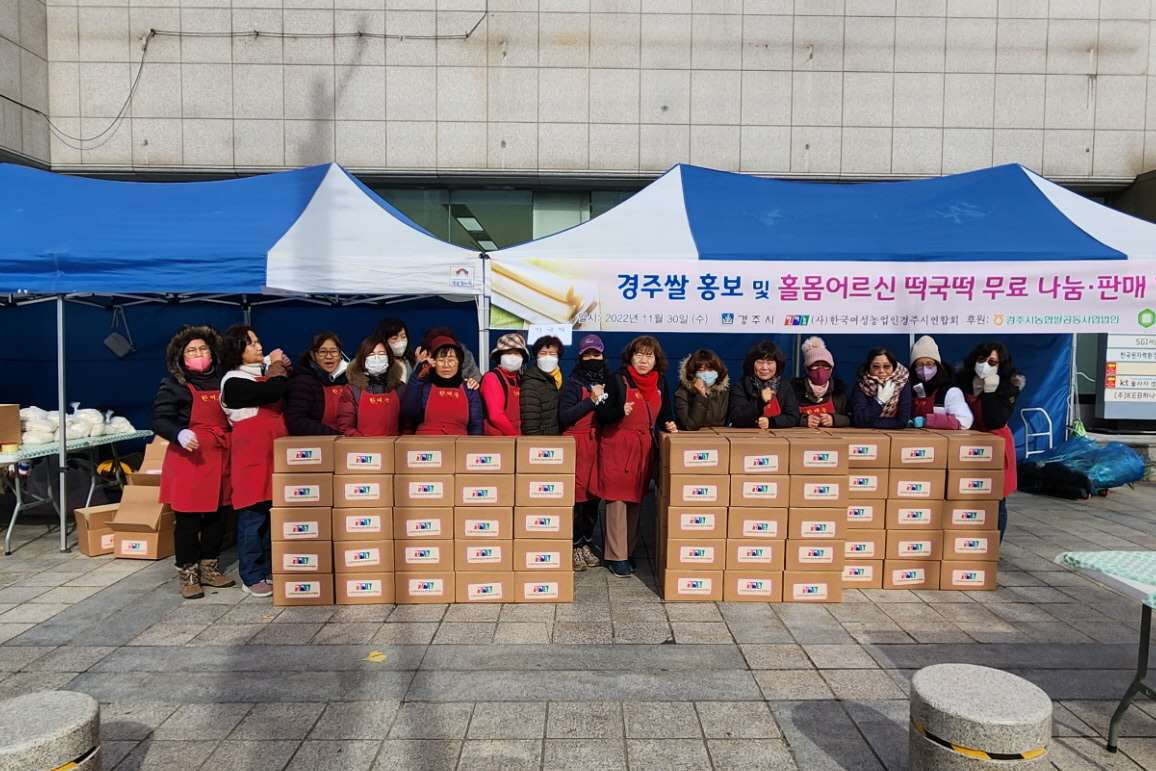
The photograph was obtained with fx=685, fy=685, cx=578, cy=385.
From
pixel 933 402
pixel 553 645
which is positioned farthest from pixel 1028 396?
pixel 553 645

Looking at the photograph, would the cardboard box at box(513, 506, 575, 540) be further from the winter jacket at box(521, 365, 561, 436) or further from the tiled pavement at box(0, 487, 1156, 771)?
the winter jacket at box(521, 365, 561, 436)

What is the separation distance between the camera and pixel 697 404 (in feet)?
16.3

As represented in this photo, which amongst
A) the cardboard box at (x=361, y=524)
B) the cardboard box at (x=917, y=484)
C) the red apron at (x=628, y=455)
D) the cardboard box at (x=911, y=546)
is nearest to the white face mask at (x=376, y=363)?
the cardboard box at (x=361, y=524)

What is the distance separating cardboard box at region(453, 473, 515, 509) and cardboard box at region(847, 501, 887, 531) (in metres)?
2.35

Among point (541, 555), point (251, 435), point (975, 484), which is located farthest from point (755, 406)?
point (251, 435)

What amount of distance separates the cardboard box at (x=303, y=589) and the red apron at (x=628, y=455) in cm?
189

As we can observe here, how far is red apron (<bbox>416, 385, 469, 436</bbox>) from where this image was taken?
15.3 ft

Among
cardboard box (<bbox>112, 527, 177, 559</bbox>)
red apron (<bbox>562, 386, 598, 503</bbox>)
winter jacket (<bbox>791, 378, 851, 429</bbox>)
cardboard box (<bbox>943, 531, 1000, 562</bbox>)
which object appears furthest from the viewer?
cardboard box (<bbox>112, 527, 177, 559</bbox>)

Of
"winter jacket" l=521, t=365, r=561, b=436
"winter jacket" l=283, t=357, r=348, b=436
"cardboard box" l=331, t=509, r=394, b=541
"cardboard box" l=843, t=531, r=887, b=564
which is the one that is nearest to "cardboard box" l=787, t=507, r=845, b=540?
"cardboard box" l=843, t=531, r=887, b=564

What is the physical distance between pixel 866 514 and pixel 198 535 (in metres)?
4.63

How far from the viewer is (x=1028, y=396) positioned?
859cm

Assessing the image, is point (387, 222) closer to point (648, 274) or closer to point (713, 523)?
point (648, 274)

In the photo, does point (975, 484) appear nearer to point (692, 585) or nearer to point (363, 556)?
point (692, 585)

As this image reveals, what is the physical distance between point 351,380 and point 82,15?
30.1 feet
